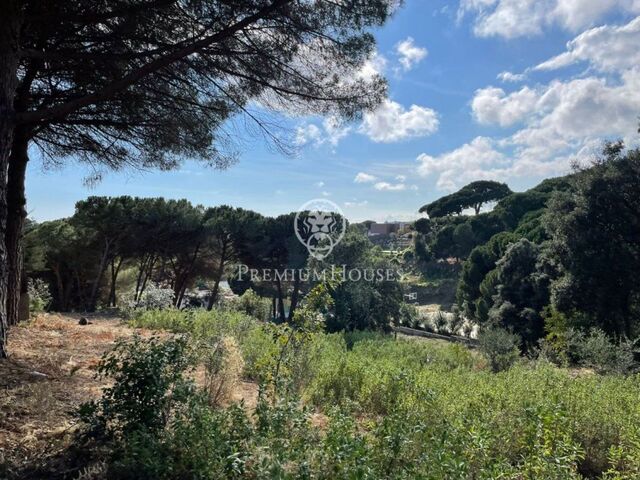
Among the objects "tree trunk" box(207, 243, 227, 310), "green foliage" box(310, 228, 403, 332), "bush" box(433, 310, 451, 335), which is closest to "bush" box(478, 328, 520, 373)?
"green foliage" box(310, 228, 403, 332)

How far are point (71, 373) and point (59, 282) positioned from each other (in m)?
12.8

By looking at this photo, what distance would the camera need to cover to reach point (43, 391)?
284cm

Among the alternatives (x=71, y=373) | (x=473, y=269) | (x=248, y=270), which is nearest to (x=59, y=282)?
(x=248, y=270)

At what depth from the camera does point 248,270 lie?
56.7ft

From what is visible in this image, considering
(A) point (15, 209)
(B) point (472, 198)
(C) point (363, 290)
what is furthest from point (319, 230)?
(B) point (472, 198)

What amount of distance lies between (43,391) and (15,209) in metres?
2.74

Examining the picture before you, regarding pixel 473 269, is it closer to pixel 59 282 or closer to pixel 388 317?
pixel 388 317

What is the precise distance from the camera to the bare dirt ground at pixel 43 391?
2.07 m

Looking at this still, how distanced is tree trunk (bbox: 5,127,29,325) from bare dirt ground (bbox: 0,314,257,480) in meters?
0.60

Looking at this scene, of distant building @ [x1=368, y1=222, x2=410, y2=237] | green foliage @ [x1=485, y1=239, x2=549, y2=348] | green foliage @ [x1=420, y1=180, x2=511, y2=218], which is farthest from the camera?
distant building @ [x1=368, y1=222, x2=410, y2=237]

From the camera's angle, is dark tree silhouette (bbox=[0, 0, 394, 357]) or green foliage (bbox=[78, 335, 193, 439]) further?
dark tree silhouette (bbox=[0, 0, 394, 357])

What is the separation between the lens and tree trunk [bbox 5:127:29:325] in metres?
4.54

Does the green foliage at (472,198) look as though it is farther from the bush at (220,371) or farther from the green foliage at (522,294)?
the bush at (220,371)

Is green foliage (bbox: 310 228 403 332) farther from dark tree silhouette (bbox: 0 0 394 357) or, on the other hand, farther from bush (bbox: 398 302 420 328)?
dark tree silhouette (bbox: 0 0 394 357)
